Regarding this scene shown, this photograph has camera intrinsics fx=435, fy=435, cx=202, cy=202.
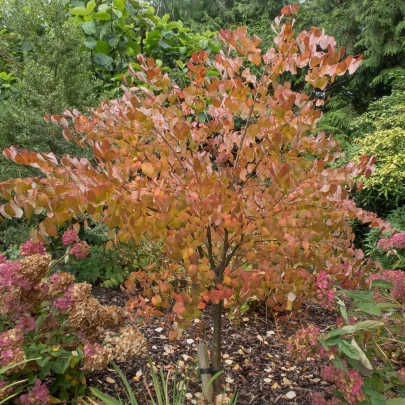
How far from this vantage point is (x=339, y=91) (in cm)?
792

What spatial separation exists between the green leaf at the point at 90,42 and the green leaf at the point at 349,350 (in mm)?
4236

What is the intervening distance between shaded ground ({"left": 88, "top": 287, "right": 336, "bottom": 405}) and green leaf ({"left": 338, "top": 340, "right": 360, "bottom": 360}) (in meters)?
0.53

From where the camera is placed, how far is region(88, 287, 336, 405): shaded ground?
88.0 inches

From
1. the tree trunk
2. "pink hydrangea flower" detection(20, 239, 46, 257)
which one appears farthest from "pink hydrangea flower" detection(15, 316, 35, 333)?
the tree trunk

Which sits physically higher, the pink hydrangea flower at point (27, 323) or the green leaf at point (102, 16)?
the green leaf at point (102, 16)

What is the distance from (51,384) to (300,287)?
120 centimetres

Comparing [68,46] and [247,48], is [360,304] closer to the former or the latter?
[247,48]

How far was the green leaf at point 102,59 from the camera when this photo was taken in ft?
16.0

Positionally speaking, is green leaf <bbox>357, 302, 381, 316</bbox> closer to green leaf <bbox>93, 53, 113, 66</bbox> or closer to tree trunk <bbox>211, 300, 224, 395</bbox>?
tree trunk <bbox>211, 300, 224, 395</bbox>

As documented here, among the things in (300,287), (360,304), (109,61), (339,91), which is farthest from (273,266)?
(339,91)

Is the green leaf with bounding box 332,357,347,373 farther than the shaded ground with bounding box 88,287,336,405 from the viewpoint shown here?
No

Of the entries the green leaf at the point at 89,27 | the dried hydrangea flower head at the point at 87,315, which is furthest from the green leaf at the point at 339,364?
the green leaf at the point at 89,27

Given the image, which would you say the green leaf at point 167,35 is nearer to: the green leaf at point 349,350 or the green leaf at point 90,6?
the green leaf at point 90,6

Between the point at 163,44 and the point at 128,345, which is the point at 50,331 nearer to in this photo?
the point at 128,345
